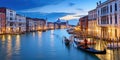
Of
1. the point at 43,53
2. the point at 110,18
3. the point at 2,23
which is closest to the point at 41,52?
the point at 43,53

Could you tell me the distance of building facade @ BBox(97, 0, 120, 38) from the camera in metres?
26.6

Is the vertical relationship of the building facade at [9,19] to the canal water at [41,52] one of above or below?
above

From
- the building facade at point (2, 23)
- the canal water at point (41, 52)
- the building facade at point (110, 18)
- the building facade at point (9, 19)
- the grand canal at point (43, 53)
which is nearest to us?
the grand canal at point (43, 53)

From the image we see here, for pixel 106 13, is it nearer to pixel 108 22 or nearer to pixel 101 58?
pixel 108 22

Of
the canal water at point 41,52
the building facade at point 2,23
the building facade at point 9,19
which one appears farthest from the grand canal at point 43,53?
the building facade at point 9,19

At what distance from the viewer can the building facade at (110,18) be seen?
87.3ft

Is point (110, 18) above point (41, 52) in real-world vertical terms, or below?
above

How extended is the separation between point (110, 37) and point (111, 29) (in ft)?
3.47

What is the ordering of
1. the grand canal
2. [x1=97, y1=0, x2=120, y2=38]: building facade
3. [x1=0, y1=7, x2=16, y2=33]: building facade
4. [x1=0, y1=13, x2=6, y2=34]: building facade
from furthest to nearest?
1. [x1=0, y1=7, x2=16, y2=33]: building facade
2. [x1=0, y1=13, x2=6, y2=34]: building facade
3. [x1=97, y1=0, x2=120, y2=38]: building facade
4. the grand canal

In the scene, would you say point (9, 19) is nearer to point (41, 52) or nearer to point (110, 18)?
point (110, 18)

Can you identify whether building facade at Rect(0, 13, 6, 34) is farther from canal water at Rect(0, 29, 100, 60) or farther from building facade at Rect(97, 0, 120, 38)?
building facade at Rect(97, 0, 120, 38)

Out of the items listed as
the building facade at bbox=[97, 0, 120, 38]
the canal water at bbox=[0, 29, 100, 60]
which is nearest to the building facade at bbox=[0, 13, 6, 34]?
the canal water at bbox=[0, 29, 100, 60]

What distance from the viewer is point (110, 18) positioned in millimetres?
28625

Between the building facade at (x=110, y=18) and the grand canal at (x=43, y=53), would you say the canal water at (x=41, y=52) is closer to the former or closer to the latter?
the grand canal at (x=43, y=53)
